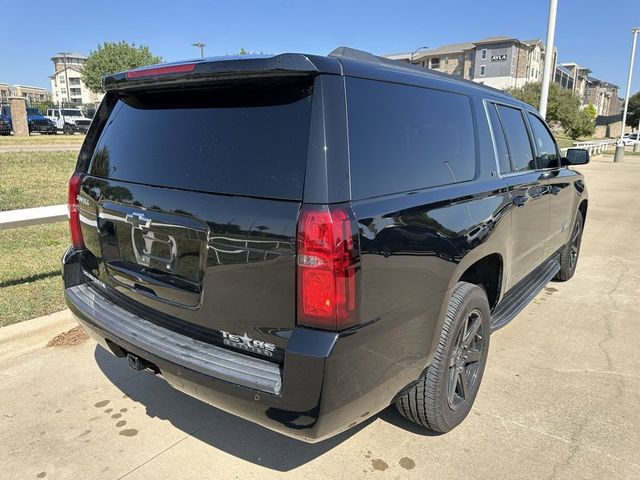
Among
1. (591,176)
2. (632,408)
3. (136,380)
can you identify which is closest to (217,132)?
(136,380)

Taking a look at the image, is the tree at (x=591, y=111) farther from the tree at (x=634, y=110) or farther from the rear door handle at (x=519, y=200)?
the rear door handle at (x=519, y=200)

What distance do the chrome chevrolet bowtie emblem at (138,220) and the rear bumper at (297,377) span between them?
526 millimetres

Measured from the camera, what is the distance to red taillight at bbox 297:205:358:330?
6.19 feet

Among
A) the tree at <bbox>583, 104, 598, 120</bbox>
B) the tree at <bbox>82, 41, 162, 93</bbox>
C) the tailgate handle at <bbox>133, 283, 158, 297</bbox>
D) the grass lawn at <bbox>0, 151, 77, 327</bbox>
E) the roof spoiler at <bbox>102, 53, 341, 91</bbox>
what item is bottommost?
the grass lawn at <bbox>0, 151, 77, 327</bbox>

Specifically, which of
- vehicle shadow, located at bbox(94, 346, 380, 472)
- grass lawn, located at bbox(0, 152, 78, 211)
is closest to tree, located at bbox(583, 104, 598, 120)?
grass lawn, located at bbox(0, 152, 78, 211)

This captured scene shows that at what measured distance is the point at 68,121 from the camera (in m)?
36.9

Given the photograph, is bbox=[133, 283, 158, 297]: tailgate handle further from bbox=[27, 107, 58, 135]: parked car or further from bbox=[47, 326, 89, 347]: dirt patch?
bbox=[27, 107, 58, 135]: parked car

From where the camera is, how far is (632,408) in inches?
125

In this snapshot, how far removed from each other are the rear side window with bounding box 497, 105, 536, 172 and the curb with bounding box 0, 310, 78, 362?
12.2 ft

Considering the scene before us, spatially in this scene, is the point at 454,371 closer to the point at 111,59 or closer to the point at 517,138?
the point at 517,138

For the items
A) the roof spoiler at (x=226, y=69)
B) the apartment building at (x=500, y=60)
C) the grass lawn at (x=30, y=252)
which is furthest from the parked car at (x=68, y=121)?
the apartment building at (x=500, y=60)

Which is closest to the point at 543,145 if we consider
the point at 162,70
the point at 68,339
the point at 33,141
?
the point at 162,70

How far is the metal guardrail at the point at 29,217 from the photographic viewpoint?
4.11 m

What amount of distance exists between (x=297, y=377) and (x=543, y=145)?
3.64 m
